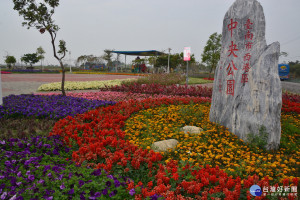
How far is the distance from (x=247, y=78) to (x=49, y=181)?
3868mm

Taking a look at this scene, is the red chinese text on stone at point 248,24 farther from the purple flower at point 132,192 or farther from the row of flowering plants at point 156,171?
the purple flower at point 132,192

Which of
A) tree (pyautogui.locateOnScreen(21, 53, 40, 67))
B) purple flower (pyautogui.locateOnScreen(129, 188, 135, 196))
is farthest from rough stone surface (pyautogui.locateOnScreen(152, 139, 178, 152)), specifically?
tree (pyautogui.locateOnScreen(21, 53, 40, 67))

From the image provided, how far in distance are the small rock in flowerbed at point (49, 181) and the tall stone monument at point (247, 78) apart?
2888mm

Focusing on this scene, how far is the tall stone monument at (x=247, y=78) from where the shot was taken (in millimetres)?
3828

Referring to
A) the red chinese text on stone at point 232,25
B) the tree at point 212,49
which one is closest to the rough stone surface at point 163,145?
the red chinese text on stone at point 232,25

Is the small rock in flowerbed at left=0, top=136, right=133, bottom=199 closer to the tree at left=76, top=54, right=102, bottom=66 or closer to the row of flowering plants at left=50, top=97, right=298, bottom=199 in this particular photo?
the row of flowering plants at left=50, top=97, right=298, bottom=199

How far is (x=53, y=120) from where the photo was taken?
16.5 feet

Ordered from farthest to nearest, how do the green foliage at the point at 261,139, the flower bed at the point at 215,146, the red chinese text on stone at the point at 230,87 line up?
the red chinese text on stone at the point at 230,87 → the green foliage at the point at 261,139 → the flower bed at the point at 215,146

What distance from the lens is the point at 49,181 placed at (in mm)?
2092

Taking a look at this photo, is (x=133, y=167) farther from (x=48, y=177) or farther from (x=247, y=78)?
(x=247, y=78)

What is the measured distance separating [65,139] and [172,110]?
3260 millimetres

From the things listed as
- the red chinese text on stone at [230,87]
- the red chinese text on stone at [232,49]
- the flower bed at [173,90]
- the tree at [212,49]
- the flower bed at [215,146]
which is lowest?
the flower bed at [215,146]

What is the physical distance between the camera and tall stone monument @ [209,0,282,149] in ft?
12.6

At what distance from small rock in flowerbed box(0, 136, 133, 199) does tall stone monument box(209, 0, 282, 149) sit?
2888mm
